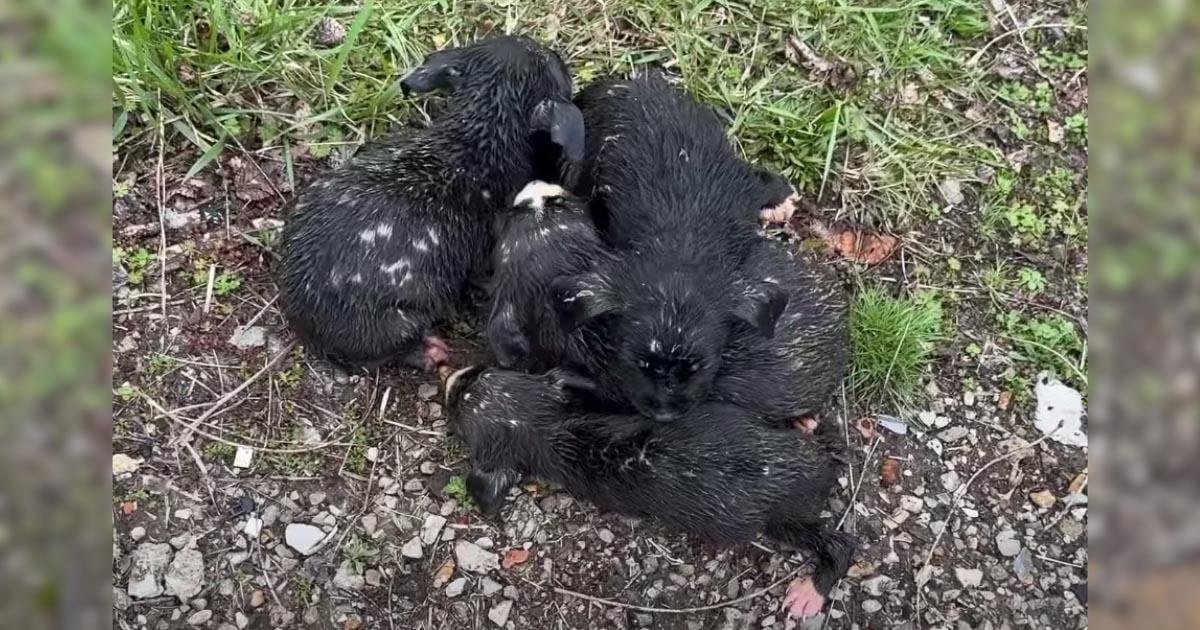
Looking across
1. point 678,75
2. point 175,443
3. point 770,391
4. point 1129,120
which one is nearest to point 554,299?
point 770,391

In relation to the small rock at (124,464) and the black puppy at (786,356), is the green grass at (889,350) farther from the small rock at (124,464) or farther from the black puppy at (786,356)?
the small rock at (124,464)

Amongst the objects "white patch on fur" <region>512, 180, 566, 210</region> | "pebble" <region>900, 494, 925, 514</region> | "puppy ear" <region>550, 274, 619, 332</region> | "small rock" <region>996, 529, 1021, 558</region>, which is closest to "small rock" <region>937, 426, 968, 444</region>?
"pebble" <region>900, 494, 925, 514</region>

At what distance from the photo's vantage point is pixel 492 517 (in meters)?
3.79

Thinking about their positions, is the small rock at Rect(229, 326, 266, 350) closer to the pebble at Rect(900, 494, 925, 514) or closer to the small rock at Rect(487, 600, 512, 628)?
the small rock at Rect(487, 600, 512, 628)

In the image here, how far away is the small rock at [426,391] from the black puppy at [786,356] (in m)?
1.23

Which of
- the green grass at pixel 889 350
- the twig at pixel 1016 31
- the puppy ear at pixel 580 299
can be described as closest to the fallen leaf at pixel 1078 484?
the green grass at pixel 889 350

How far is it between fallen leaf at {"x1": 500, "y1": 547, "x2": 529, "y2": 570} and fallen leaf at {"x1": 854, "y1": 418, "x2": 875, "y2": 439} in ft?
5.04

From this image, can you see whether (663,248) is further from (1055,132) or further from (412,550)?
(1055,132)

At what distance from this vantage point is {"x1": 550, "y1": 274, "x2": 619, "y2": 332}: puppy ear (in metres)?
3.48

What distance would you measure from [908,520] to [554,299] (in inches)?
70.4

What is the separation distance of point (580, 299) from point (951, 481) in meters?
1.83

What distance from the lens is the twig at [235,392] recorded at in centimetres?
381

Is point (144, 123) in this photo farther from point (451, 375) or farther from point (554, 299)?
point (554, 299)

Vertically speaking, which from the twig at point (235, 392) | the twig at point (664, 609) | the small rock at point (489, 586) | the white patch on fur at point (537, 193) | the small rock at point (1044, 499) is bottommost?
the twig at point (664, 609)
